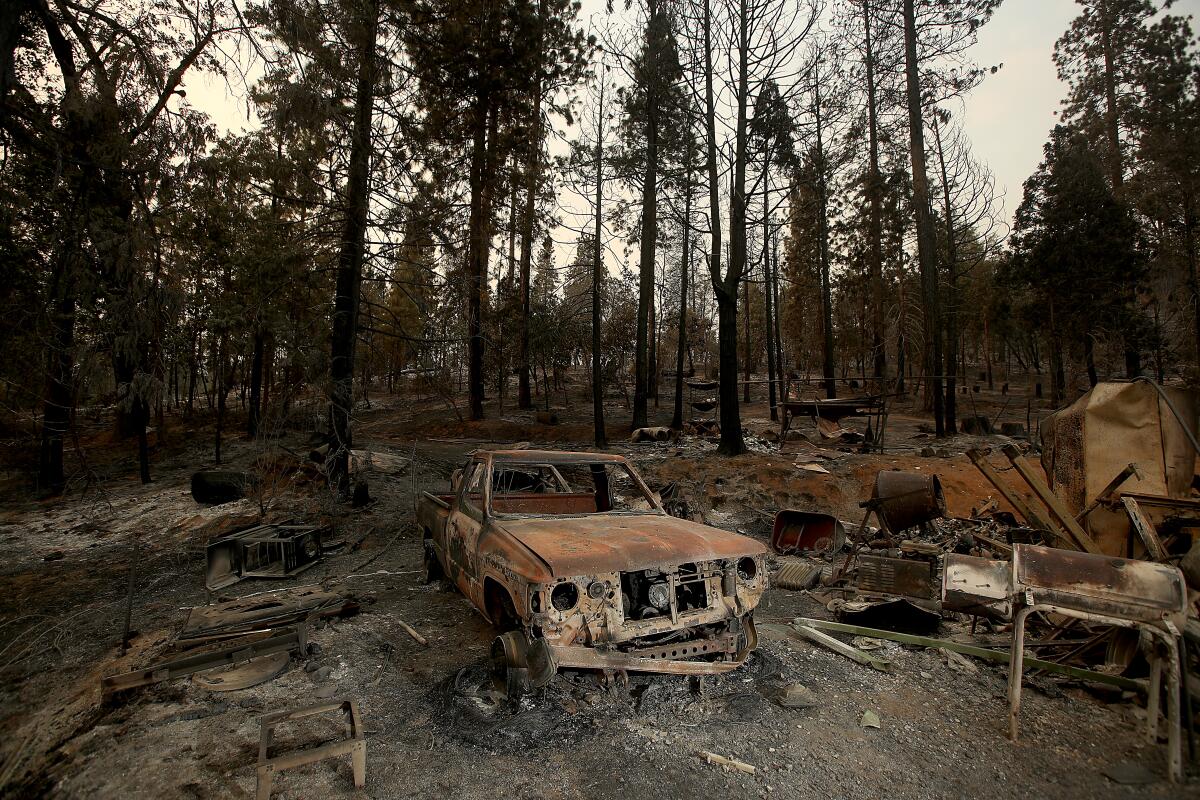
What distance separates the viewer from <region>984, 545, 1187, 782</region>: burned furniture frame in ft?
9.74

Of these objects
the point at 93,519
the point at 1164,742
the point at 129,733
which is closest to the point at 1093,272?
the point at 1164,742

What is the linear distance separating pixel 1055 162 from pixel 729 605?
26.7 meters

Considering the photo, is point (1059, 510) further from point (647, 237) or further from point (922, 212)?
point (647, 237)

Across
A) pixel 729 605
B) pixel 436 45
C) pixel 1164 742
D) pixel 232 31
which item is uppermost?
Result: pixel 436 45

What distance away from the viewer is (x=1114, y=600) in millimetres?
3133

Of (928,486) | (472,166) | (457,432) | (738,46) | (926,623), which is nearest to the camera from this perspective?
(926,623)

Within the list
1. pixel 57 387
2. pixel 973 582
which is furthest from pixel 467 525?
pixel 57 387

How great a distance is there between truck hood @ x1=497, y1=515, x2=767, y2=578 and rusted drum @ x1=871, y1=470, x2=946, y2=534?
3.40 meters

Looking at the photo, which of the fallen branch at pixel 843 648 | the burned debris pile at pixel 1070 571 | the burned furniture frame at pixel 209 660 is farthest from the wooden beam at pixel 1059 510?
the burned furniture frame at pixel 209 660

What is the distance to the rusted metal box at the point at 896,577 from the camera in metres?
5.52

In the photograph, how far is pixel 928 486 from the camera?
21.5 feet

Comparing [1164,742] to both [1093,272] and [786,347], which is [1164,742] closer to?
[1093,272]

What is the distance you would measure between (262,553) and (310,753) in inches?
180

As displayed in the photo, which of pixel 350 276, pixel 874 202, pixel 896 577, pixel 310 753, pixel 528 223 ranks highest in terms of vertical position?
pixel 874 202
